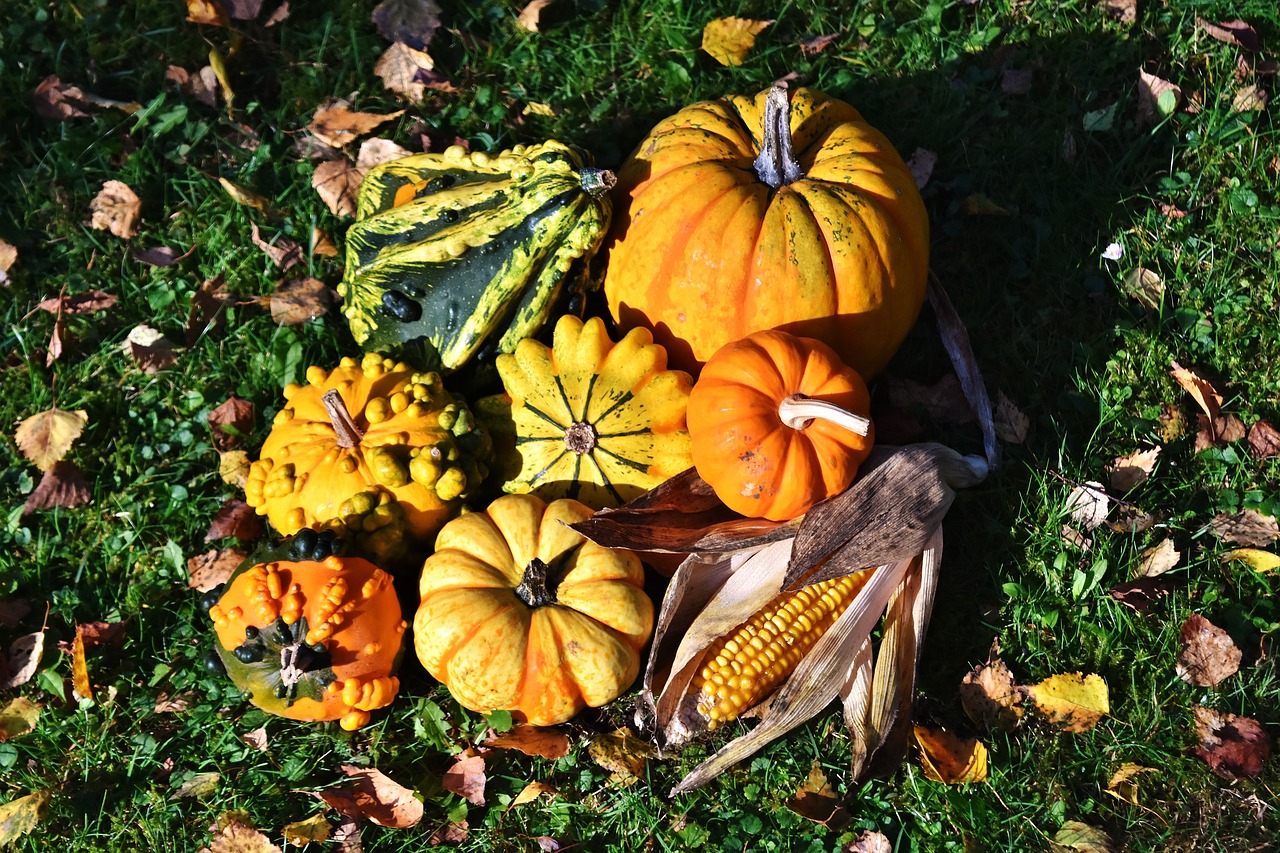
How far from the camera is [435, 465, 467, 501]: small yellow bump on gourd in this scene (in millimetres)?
3672

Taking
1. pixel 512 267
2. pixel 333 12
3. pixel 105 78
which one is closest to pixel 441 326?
pixel 512 267

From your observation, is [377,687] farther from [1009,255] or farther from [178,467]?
[1009,255]

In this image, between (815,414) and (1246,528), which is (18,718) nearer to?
(815,414)

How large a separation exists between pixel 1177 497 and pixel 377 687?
3.25 metres

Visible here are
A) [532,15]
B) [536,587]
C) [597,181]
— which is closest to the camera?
[536,587]

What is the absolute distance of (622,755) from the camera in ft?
12.1

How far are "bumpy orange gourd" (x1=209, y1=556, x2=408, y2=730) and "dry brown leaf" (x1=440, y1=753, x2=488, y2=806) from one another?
1.21 feet

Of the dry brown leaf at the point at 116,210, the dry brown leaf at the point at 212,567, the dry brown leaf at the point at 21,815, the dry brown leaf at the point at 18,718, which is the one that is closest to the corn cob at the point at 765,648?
the dry brown leaf at the point at 212,567

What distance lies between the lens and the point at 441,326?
4.03m

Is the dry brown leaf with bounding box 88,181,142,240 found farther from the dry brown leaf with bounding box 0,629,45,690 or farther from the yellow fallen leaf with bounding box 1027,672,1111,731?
the yellow fallen leaf with bounding box 1027,672,1111,731

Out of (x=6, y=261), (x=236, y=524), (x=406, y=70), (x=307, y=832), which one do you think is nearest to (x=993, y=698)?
A: (x=307, y=832)

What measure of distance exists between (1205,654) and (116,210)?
5.30 meters

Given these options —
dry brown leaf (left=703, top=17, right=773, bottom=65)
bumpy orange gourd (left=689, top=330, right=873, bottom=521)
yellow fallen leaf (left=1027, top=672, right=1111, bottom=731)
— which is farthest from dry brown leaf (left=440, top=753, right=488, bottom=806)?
dry brown leaf (left=703, top=17, right=773, bottom=65)

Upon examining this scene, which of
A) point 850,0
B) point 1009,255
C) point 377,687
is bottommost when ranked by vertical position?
point 377,687
